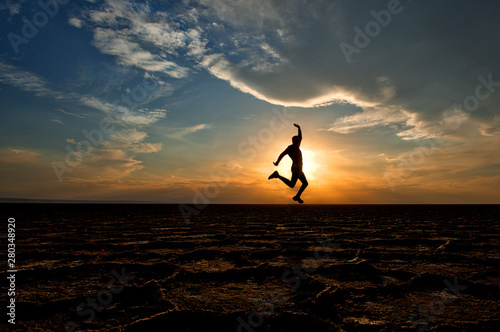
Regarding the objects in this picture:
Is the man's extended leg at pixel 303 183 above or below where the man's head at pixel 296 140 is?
below

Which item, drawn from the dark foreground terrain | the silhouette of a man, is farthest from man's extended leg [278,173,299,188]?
the dark foreground terrain

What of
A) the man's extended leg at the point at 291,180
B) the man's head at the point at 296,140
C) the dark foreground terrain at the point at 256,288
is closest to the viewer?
the dark foreground terrain at the point at 256,288

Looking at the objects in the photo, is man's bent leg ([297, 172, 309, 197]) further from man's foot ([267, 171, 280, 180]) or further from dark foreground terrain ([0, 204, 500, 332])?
dark foreground terrain ([0, 204, 500, 332])

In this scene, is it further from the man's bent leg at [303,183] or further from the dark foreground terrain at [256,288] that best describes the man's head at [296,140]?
the dark foreground terrain at [256,288]

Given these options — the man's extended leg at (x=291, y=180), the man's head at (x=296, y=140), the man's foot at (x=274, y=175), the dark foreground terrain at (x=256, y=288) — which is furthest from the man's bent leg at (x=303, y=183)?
the dark foreground terrain at (x=256, y=288)

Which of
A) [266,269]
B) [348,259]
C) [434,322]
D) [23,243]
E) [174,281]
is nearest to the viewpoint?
[434,322]

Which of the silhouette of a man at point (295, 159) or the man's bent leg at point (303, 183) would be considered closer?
the silhouette of a man at point (295, 159)

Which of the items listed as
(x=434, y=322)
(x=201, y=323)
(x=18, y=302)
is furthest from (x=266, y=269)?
(x=18, y=302)

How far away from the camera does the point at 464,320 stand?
5.01 ft

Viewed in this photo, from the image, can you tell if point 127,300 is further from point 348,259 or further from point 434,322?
point 348,259

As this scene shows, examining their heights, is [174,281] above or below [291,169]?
below

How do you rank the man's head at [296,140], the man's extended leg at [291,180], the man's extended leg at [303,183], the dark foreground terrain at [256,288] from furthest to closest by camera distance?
1. the man's extended leg at [303,183]
2. the man's extended leg at [291,180]
3. the man's head at [296,140]
4. the dark foreground terrain at [256,288]

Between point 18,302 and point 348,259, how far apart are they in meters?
2.62

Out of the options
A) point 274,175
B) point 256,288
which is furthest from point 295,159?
point 256,288
